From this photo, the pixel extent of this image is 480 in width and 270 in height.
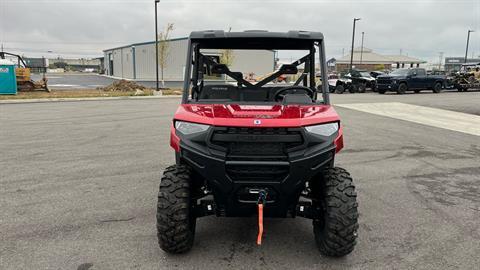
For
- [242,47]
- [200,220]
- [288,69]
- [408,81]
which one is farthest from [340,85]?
[200,220]

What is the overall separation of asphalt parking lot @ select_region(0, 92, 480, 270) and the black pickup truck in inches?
703

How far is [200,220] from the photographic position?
4.50m

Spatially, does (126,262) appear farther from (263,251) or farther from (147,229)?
(263,251)

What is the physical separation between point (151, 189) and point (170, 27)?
97.0ft

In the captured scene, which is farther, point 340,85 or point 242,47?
point 340,85

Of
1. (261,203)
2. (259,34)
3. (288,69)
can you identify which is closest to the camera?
(261,203)

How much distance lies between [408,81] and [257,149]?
1038 inches

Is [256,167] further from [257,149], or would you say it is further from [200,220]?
[200,220]

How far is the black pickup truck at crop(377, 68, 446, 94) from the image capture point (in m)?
26.2

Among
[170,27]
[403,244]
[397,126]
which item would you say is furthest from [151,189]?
[170,27]

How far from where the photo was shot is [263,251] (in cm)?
377

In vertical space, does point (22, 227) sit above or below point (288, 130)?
below

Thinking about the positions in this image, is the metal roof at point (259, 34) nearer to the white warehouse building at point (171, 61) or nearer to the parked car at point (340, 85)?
the parked car at point (340, 85)

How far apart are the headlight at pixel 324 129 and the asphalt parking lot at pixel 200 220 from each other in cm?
124
